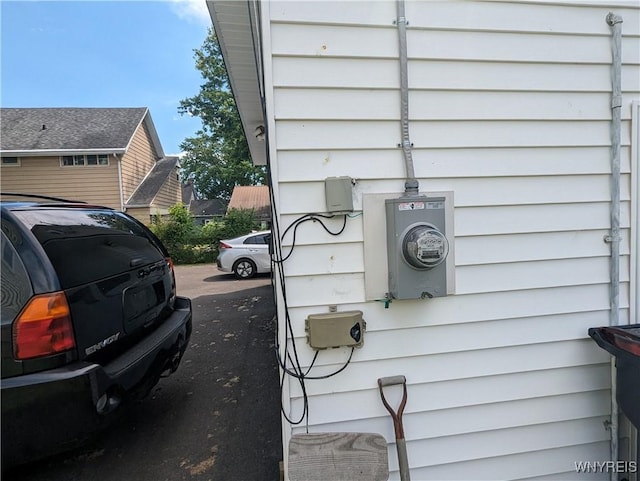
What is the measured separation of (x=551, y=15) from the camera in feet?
5.34

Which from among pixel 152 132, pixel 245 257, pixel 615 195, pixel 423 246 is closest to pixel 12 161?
pixel 152 132

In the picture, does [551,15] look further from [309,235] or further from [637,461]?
[637,461]

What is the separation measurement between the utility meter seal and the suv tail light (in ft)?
5.58

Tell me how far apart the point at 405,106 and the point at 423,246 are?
67 centimetres

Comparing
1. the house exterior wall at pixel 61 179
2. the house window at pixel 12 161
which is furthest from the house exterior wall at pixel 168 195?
the house window at pixel 12 161

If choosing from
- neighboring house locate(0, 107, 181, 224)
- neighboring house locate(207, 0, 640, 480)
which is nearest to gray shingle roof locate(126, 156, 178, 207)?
neighboring house locate(0, 107, 181, 224)

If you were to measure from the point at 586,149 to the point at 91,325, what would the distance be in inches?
111

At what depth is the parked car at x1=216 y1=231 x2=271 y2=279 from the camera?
8.92 m

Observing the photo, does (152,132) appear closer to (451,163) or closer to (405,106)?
(405,106)

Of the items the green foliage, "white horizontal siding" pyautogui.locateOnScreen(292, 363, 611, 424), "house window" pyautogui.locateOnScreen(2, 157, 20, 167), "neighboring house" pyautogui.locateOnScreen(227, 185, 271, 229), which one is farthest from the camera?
"neighboring house" pyautogui.locateOnScreen(227, 185, 271, 229)

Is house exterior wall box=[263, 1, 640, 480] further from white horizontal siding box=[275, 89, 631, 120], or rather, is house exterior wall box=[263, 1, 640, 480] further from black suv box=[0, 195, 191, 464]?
black suv box=[0, 195, 191, 464]

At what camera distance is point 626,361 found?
1.50m

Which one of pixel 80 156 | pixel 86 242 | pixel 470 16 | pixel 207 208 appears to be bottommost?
pixel 86 242

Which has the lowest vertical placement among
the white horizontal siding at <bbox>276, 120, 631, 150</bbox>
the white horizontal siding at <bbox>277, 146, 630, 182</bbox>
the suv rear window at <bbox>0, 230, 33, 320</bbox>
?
the suv rear window at <bbox>0, 230, 33, 320</bbox>
